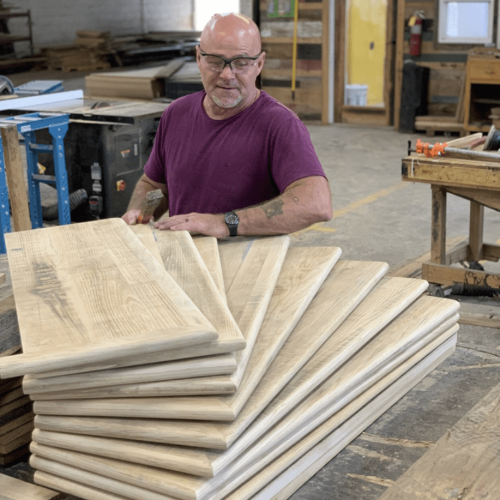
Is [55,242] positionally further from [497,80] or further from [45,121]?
[497,80]

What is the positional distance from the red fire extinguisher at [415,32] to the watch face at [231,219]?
8348 millimetres

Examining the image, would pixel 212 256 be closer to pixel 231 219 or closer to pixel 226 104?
pixel 231 219

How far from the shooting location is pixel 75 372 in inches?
65.9

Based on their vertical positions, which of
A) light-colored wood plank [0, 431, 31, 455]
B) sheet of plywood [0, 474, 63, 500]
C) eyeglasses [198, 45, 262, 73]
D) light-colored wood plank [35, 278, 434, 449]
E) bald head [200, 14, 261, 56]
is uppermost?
bald head [200, 14, 261, 56]

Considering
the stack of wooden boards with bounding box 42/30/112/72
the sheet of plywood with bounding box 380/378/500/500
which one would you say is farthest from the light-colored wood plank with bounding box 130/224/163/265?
the stack of wooden boards with bounding box 42/30/112/72

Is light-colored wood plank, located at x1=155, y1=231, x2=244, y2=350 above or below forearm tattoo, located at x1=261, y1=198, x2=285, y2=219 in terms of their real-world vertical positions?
below

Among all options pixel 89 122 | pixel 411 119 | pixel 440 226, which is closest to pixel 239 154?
pixel 440 226

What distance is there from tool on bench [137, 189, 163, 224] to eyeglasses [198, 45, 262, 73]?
580 mm

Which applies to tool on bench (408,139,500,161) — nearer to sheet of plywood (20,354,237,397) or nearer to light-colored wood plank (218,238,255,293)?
light-colored wood plank (218,238,255,293)

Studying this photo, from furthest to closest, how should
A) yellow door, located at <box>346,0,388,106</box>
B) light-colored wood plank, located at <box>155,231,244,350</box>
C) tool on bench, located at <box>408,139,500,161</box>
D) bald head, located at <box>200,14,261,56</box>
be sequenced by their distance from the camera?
yellow door, located at <box>346,0,388,106</box>
tool on bench, located at <box>408,139,500,161</box>
bald head, located at <box>200,14,261,56</box>
light-colored wood plank, located at <box>155,231,244,350</box>

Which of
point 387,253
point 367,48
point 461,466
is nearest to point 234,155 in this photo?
point 461,466

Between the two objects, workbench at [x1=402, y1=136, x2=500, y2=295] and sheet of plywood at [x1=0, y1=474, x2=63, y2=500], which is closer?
sheet of plywood at [x1=0, y1=474, x2=63, y2=500]

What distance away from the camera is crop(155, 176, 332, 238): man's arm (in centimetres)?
269

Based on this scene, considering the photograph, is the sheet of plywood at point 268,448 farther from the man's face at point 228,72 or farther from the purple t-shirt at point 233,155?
the man's face at point 228,72
